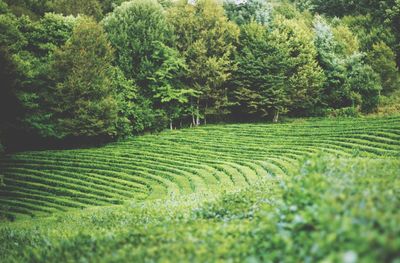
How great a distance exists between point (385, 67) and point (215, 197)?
4862 centimetres

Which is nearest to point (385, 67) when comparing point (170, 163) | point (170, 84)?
point (170, 84)

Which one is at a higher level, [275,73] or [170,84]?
[275,73]

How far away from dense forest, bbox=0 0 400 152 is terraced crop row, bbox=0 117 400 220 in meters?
4.34

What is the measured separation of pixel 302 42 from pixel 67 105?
30279 millimetres

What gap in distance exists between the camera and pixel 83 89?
1452 inches

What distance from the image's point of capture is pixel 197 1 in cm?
4762

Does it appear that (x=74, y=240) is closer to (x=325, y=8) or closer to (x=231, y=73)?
(x=231, y=73)

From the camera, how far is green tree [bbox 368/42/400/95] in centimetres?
5238

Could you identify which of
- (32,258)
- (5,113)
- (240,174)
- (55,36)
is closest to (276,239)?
(32,258)

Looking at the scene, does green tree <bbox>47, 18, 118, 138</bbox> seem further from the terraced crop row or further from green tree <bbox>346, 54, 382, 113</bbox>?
green tree <bbox>346, 54, 382, 113</bbox>

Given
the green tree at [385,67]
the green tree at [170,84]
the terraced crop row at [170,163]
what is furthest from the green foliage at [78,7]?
the green tree at [385,67]

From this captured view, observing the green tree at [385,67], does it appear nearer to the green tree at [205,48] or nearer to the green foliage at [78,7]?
the green tree at [205,48]

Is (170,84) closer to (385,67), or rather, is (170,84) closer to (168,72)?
(168,72)

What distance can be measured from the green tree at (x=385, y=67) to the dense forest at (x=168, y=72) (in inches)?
5.7
